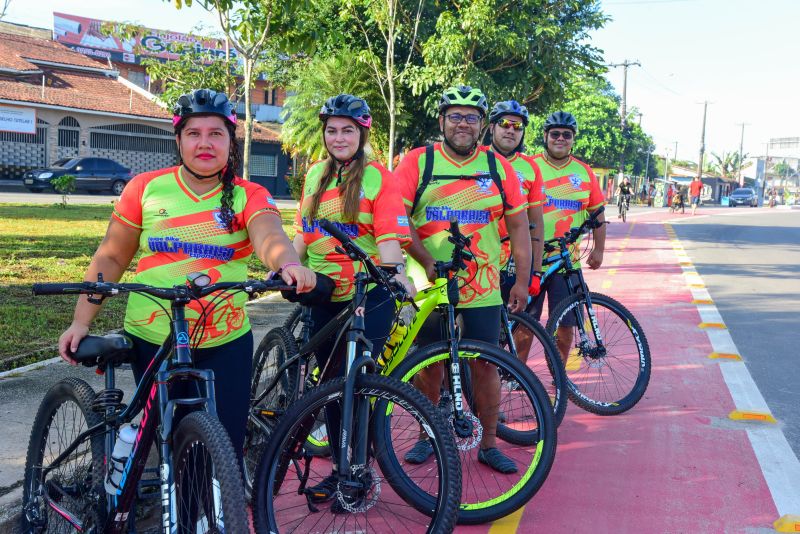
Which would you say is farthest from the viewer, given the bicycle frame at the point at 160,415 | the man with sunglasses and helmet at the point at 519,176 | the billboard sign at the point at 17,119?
the billboard sign at the point at 17,119

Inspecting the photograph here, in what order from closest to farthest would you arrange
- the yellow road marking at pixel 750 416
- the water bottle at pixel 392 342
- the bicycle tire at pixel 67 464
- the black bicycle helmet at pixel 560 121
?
the bicycle tire at pixel 67 464 < the water bottle at pixel 392 342 < the yellow road marking at pixel 750 416 < the black bicycle helmet at pixel 560 121

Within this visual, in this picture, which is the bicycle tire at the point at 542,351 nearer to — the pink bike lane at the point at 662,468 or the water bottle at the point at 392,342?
the pink bike lane at the point at 662,468

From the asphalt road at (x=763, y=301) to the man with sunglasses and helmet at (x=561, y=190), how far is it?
1864 mm

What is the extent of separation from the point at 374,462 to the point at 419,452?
0.20 m

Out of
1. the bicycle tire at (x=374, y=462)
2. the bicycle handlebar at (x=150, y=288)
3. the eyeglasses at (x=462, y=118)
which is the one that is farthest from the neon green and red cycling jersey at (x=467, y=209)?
the bicycle handlebar at (x=150, y=288)

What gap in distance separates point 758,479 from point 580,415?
1.50 m

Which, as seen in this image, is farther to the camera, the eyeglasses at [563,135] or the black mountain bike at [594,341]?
the eyeglasses at [563,135]

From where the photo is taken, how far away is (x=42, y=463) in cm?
354

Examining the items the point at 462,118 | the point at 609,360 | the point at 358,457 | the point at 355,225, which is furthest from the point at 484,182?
the point at 609,360

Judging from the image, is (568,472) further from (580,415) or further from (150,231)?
(150,231)

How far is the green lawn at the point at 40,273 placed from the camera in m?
7.06

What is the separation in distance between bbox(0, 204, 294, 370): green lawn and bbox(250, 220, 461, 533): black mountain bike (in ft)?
11.5

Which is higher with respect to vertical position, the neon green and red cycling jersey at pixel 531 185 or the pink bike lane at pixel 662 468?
the neon green and red cycling jersey at pixel 531 185

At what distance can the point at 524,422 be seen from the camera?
453 cm
